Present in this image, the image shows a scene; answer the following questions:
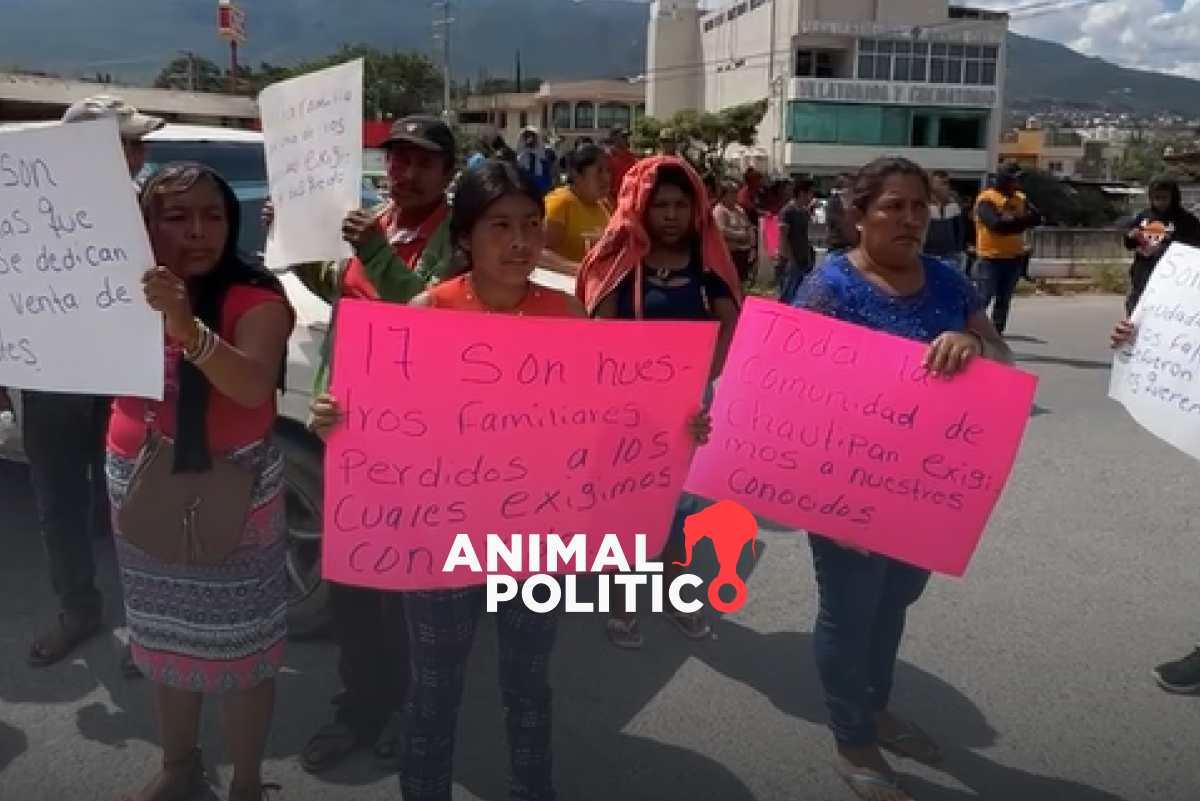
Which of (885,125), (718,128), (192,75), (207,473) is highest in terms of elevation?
(192,75)

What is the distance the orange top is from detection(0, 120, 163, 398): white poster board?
0.60 m

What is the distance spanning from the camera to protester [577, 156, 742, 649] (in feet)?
10.5

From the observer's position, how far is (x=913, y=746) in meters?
2.99

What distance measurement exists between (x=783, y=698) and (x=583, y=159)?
2653mm

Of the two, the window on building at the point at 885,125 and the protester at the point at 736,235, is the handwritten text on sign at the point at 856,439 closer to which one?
the protester at the point at 736,235

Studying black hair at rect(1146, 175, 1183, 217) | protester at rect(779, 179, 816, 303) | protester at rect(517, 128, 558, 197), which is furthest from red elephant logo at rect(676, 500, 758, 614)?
protester at rect(517, 128, 558, 197)

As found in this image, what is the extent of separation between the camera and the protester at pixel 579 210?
15.7 ft

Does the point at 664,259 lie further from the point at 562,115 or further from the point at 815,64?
the point at 562,115

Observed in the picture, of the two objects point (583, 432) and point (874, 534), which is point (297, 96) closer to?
point (583, 432)

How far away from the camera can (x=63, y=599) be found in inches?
142

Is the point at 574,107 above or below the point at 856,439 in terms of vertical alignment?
above

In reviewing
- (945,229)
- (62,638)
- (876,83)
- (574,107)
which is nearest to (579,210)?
(62,638)

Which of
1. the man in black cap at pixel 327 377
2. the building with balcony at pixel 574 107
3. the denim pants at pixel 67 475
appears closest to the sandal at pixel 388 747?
the man in black cap at pixel 327 377

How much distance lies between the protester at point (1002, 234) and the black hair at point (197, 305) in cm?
747
